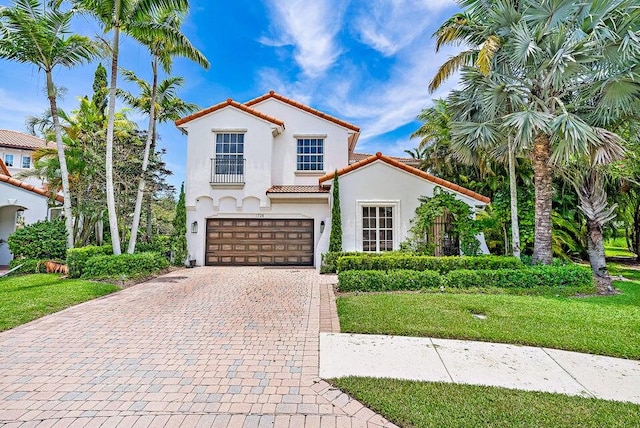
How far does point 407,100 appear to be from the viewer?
1894 cm

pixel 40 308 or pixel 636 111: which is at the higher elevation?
pixel 636 111

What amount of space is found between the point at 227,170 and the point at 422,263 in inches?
429

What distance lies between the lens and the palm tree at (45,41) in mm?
11500

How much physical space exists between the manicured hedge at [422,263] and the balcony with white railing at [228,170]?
8.32 m

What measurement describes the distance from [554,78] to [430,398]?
11.8 m

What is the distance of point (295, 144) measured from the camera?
700 inches

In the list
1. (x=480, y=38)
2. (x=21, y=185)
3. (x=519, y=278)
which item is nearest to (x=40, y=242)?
(x=21, y=185)

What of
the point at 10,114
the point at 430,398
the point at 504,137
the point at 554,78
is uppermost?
the point at 10,114

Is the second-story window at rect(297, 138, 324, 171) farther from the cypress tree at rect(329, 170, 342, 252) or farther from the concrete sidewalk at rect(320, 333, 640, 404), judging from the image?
the concrete sidewalk at rect(320, 333, 640, 404)

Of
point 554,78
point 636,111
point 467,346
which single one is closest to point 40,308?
point 467,346

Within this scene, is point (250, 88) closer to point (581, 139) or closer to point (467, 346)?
point (581, 139)

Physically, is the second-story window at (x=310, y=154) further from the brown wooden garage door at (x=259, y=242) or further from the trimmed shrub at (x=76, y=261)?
the trimmed shrub at (x=76, y=261)

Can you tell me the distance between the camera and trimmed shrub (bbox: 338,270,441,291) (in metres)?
9.74

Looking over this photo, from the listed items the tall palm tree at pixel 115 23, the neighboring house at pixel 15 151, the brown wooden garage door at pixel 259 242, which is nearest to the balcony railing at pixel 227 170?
the brown wooden garage door at pixel 259 242
